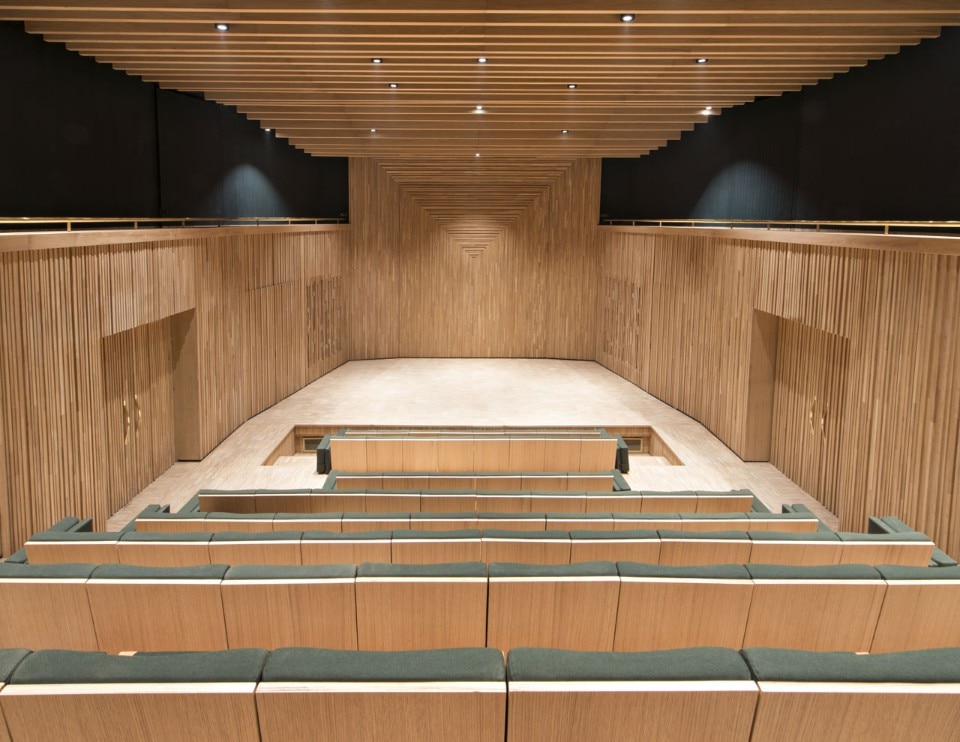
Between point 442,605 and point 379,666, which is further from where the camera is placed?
point 442,605

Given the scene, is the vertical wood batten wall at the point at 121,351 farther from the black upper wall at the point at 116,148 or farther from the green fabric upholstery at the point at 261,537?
the green fabric upholstery at the point at 261,537

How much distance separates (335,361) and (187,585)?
497 inches

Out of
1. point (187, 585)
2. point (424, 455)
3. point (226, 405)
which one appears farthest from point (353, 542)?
point (226, 405)

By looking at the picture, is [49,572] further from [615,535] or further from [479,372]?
[479,372]

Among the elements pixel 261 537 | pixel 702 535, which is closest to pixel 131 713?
pixel 261 537

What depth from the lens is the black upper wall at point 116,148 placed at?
7898 mm

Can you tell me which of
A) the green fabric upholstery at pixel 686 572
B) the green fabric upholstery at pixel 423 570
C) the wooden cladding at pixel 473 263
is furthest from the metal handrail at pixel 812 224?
the green fabric upholstery at pixel 423 570

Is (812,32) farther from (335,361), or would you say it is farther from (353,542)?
(335,361)

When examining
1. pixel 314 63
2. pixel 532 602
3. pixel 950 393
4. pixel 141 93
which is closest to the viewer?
pixel 532 602

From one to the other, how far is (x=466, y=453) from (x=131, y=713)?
666 centimetres

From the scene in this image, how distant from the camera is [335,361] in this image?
52.7 ft

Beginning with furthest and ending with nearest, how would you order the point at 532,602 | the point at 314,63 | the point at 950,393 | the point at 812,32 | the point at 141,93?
the point at 141,93 < the point at 314,63 < the point at 812,32 < the point at 950,393 < the point at 532,602

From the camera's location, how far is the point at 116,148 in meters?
9.88

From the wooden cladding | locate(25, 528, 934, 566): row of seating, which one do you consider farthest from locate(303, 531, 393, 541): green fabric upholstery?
the wooden cladding
